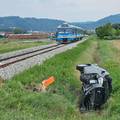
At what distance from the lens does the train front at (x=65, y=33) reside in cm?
6353

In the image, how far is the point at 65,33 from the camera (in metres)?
63.6

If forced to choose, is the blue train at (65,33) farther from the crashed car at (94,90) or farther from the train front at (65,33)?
the crashed car at (94,90)

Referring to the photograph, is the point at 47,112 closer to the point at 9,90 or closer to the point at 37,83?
the point at 9,90

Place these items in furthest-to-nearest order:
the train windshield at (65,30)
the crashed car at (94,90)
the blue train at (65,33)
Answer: the blue train at (65,33), the train windshield at (65,30), the crashed car at (94,90)

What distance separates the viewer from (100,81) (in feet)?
44.1

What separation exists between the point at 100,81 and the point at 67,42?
5267cm

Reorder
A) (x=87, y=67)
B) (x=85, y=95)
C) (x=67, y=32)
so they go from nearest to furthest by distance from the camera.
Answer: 1. (x=85, y=95)
2. (x=87, y=67)
3. (x=67, y=32)

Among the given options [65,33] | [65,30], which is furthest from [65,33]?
[65,30]

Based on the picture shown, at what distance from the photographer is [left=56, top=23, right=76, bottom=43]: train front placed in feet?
208

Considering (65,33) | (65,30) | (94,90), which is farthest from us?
(65,30)

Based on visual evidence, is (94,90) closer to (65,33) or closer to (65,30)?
(65,33)

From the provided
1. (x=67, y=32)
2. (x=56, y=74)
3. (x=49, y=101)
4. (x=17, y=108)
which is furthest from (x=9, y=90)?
(x=67, y=32)

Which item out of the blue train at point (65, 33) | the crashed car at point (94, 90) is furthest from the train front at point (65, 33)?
the crashed car at point (94, 90)

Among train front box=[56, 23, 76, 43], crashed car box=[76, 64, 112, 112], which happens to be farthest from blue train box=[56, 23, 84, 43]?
crashed car box=[76, 64, 112, 112]
